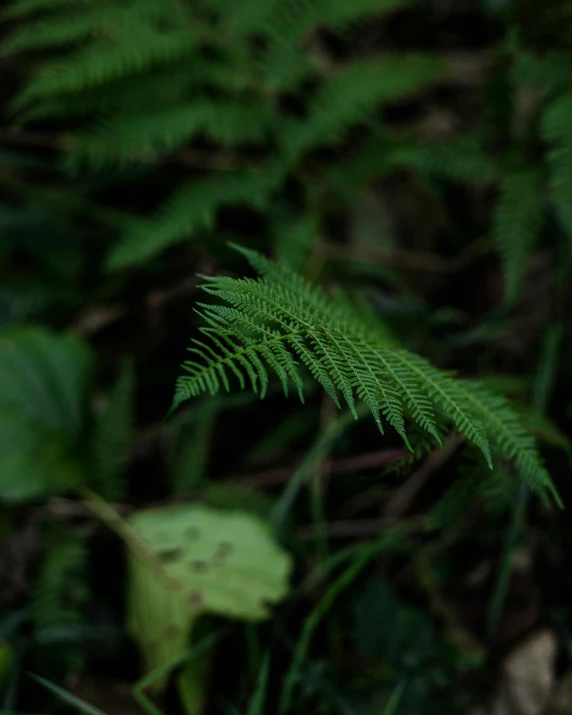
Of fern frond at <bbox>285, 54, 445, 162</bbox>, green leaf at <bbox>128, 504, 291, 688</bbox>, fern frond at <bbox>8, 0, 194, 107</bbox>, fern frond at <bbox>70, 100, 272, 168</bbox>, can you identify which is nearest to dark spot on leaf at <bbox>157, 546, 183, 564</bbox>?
green leaf at <bbox>128, 504, 291, 688</bbox>

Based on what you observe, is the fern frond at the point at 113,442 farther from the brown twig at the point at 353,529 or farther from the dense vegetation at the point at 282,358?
the brown twig at the point at 353,529

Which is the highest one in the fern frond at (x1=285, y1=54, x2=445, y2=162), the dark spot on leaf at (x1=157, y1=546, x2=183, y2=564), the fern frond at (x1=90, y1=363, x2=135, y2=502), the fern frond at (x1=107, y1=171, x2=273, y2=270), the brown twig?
the fern frond at (x1=285, y1=54, x2=445, y2=162)

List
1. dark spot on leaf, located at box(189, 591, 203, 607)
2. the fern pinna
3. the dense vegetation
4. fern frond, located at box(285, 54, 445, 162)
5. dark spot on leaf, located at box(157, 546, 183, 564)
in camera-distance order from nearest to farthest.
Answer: the fern pinna < the dense vegetation < dark spot on leaf, located at box(189, 591, 203, 607) < dark spot on leaf, located at box(157, 546, 183, 564) < fern frond, located at box(285, 54, 445, 162)

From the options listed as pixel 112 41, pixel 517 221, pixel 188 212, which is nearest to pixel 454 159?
pixel 517 221

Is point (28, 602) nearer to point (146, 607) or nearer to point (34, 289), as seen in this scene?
point (146, 607)

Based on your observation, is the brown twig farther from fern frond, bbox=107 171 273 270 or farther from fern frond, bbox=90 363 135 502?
fern frond, bbox=107 171 273 270

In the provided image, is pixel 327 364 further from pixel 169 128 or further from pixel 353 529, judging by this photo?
pixel 169 128
